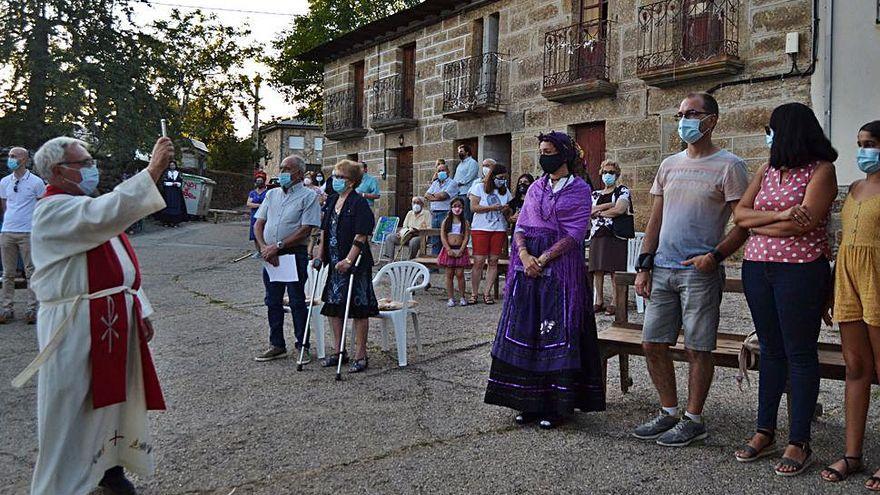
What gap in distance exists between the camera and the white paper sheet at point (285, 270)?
6.12 meters

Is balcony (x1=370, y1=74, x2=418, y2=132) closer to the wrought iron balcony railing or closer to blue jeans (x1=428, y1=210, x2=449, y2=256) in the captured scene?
the wrought iron balcony railing

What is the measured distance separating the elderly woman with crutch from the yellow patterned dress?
3.37 meters

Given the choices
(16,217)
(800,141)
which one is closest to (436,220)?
(16,217)

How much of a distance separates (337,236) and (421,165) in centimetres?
1295

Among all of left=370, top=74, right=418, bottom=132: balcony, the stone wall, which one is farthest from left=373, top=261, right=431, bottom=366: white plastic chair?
the stone wall

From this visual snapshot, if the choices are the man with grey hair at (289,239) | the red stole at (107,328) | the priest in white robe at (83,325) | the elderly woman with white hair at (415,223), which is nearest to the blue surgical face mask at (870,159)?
the priest in white robe at (83,325)

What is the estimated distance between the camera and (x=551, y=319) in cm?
423

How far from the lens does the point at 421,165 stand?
61.1 ft

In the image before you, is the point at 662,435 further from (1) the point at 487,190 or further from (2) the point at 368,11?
(2) the point at 368,11

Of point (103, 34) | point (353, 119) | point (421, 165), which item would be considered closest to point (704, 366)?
point (421, 165)

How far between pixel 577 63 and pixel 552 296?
10515mm

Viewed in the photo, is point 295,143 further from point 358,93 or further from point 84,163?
point 84,163

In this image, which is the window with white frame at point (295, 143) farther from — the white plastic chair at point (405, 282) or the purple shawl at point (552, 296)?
the purple shawl at point (552, 296)

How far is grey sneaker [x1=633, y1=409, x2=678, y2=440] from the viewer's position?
399cm
